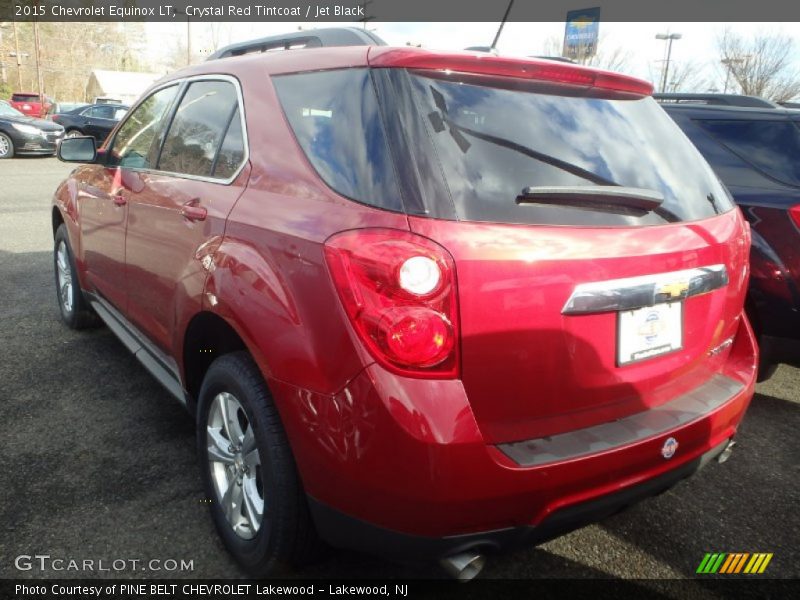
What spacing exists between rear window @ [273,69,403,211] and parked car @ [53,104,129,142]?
2265 cm

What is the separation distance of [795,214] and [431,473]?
2690 mm

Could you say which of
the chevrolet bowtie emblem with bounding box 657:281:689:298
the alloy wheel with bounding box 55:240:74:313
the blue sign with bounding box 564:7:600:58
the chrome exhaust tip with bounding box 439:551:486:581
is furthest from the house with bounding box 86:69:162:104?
the chrome exhaust tip with bounding box 439:551:486:581

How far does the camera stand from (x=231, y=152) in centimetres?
234

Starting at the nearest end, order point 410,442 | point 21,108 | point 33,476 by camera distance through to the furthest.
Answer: point 410,442, point 33,476, point 21,108

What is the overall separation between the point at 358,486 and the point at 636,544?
1.32 m

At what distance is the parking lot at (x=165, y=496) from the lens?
2254 millimetres

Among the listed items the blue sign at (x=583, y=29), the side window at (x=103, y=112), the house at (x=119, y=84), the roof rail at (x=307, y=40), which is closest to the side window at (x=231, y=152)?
the roof rail at (x=307, y=40)

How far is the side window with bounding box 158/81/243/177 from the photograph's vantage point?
2469mm

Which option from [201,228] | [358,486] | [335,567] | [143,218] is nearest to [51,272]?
[143,218]

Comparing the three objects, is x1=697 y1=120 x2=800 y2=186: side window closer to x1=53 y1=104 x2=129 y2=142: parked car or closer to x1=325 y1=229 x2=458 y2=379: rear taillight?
x1=325 y1=229 x2=458 y2=379: rear taillight

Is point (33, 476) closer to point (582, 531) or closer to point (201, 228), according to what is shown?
point (201, 228)

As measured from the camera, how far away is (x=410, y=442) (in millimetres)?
1529

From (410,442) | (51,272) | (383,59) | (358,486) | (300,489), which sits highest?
(383,59)

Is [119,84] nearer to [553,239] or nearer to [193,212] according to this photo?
[193,212]
